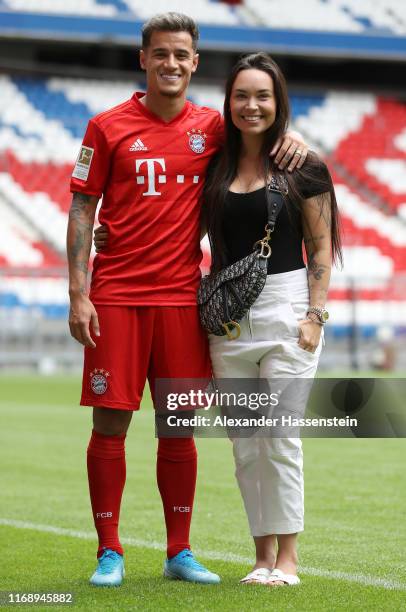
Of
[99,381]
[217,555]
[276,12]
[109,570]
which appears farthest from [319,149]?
[109,570]

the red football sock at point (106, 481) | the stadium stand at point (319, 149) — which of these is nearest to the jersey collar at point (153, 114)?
the red football sock at point (106, 481)

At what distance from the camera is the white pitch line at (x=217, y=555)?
14.5ft

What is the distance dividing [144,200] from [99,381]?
2.21 feet

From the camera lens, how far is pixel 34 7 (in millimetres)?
23156

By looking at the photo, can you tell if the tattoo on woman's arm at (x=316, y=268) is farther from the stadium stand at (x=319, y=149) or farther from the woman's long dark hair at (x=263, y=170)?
→ the stadium stand at (x=319, y=149)

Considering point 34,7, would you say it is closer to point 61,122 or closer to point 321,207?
point 61,122

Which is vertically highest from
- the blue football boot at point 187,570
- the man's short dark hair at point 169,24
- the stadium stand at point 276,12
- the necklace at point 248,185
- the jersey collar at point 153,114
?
the stadium stand at point 276,12

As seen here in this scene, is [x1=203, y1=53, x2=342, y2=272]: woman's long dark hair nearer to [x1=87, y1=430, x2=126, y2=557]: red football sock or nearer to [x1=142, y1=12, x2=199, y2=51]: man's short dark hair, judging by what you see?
[x1=142, y1=12, x2=199, y2=51]: man's short dark hair

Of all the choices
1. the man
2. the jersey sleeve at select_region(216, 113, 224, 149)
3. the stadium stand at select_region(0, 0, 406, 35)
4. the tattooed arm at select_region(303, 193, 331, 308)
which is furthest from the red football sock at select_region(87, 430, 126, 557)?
the stadium stand at select_region(0, 0, 406, 35)

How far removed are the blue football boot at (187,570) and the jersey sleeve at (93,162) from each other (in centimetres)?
138

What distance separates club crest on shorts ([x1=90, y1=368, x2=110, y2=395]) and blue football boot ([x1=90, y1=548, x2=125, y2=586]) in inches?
23.2

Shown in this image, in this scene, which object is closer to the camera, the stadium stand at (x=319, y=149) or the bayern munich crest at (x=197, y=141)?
the bayern munich crest at (x=197, y=141)

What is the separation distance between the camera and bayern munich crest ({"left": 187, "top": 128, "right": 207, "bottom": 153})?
4504 mm

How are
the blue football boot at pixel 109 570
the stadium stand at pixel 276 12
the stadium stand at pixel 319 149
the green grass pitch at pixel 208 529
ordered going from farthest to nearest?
the stadium stand at pixel 276 12 → the stadium stand at pixel 319 149 → the blue football boot at pixel 109 570 → the green grass pitch at pixel 208 529
